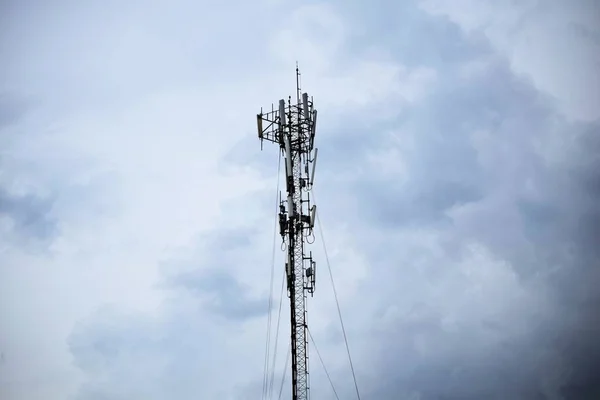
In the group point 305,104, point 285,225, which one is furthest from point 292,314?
point 305,104

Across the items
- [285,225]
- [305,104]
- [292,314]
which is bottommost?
[292,314]

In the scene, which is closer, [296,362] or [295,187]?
[296,362]

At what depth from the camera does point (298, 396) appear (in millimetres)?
54906

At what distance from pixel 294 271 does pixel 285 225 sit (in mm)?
4003

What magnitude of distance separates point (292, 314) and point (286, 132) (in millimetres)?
15909

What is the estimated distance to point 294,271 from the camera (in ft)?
189

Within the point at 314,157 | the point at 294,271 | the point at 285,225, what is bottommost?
the point at 294,271

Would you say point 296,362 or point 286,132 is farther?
point 286,132

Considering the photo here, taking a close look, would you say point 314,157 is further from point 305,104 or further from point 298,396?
point 298,396

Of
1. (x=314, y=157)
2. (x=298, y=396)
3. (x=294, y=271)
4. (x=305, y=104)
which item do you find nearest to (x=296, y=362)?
(x=298, y=396)

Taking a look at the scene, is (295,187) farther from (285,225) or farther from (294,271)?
(294,271)

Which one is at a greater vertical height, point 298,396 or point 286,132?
point 286,132

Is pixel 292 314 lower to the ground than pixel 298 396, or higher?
higher

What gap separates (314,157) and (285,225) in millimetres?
6815
